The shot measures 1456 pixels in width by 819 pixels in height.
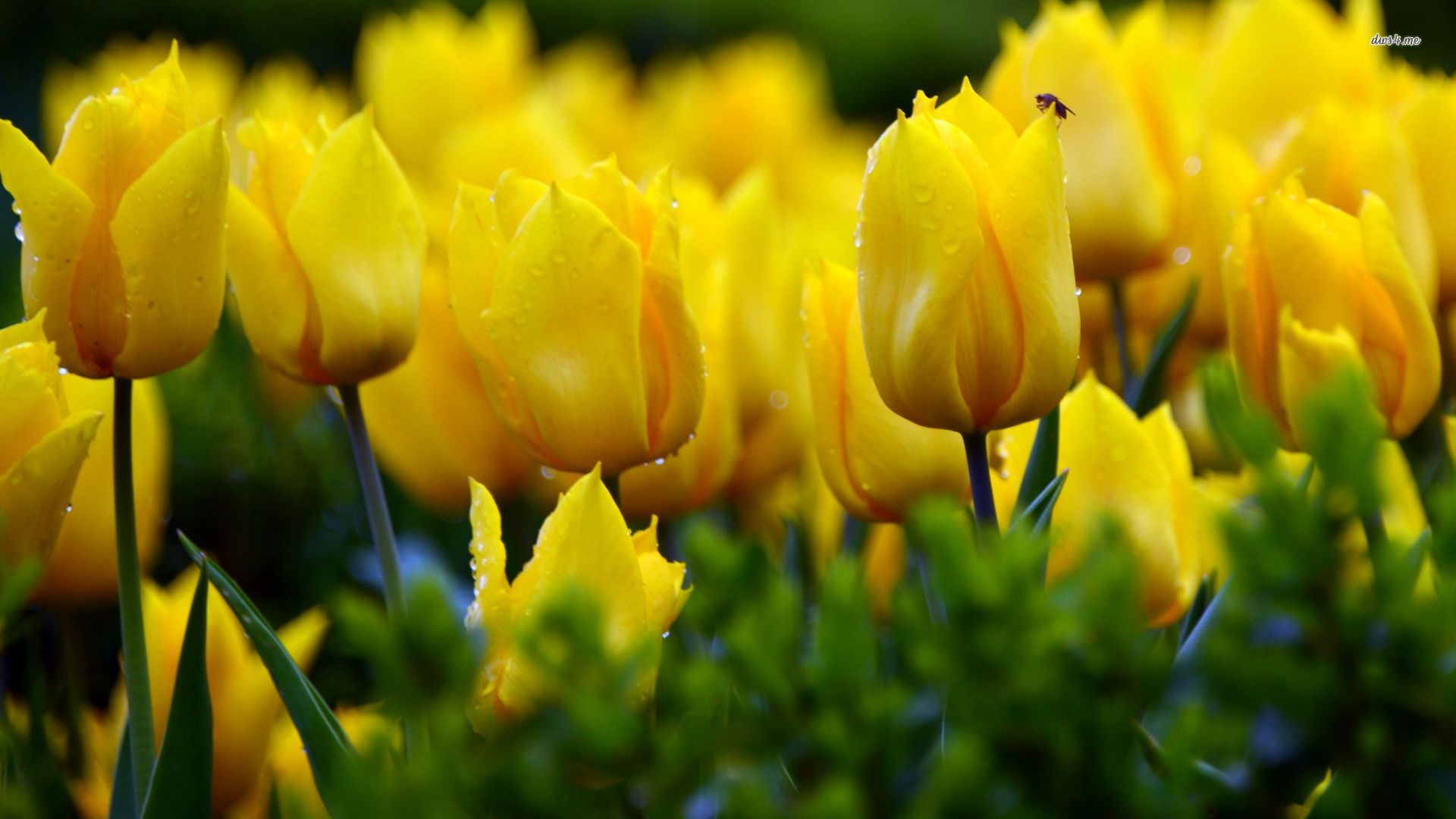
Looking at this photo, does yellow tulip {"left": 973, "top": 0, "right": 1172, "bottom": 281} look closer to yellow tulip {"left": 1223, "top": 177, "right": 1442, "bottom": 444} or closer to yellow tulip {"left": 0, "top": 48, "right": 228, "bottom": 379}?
yellow tulip {"left": 1223, "top": 177, "right": 1442, "bottom": 444}

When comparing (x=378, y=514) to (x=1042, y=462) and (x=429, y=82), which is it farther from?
(x=429, y=82)

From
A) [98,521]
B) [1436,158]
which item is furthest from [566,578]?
[1436,158]

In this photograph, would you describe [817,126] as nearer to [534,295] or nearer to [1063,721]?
[534,295]

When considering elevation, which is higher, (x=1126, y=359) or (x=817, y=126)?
(x=1126, y=359)

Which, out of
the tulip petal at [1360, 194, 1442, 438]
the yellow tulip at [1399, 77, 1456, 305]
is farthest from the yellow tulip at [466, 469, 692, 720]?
the yellow tulip at [1399, 77, 1456, 305]

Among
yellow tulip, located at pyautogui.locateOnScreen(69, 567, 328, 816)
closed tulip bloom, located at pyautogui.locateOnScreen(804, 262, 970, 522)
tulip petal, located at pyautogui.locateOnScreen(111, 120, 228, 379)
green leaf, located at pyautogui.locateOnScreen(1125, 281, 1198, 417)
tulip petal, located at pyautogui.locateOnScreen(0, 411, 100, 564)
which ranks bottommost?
yellow tulip, located at pyautogui.locateOnScreen(69, 567, 328, 816)

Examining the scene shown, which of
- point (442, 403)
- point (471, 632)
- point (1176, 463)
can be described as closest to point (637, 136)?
point (442, 403)
